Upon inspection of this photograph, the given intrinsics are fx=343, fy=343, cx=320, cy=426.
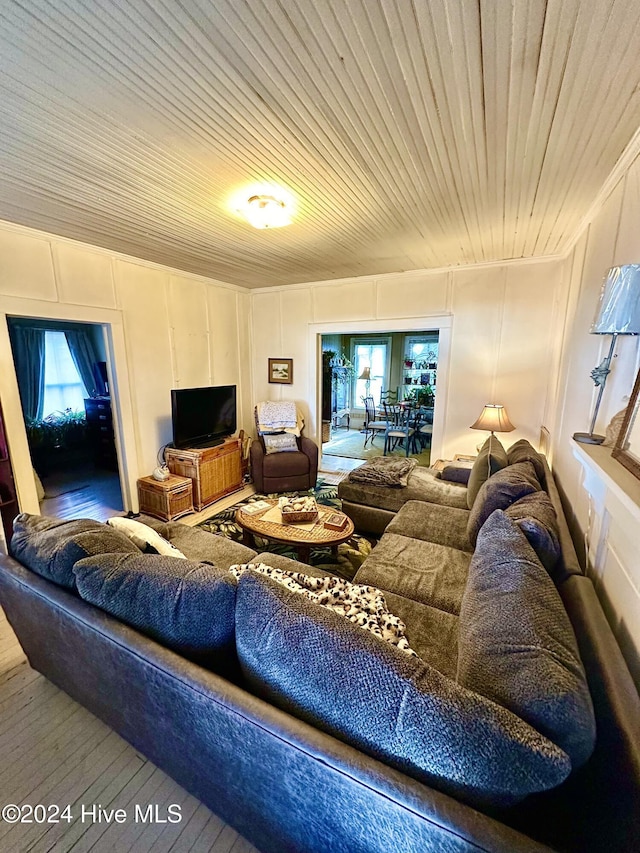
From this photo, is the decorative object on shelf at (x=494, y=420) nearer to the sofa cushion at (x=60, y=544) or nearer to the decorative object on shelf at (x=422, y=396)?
the decorative object on shelf at (x=422, y=396)

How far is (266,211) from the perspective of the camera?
85.5 inches

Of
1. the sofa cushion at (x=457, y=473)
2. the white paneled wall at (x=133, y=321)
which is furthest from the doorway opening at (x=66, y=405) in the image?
the sofa cushion at (x=457, y=473)

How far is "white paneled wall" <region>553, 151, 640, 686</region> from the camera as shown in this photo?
A: 1033 mm

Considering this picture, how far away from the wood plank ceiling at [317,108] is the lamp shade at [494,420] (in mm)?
1605

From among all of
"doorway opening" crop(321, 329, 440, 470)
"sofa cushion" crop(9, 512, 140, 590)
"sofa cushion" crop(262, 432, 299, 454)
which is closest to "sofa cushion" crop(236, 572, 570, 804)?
"sofa cushion" crop(9, 512, 140, 590)

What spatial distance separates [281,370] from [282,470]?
5.13ft

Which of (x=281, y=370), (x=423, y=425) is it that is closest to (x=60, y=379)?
(x=281, y=370)

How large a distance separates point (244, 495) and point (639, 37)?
13.4 ft

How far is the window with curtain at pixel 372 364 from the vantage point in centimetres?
830

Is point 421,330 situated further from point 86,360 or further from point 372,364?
point 86,360

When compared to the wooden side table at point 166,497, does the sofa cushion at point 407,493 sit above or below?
above

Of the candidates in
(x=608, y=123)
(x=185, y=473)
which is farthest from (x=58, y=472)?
(x=608, y=123)

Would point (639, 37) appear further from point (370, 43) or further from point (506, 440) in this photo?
point (506, 440)

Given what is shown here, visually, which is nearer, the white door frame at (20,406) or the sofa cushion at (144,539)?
the sofa cushion at (144,539)
